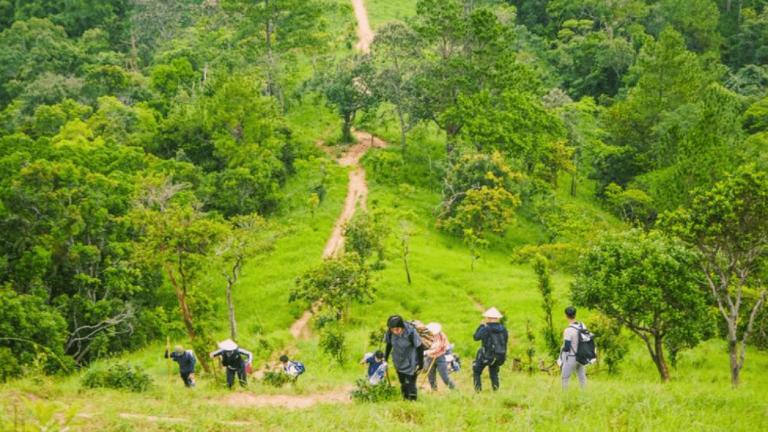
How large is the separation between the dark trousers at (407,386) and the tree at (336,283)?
15.2 meters

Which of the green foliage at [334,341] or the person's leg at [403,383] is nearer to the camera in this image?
the person's leg at [403,383]

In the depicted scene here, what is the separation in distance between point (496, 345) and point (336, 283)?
1512 cm

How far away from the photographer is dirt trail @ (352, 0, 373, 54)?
6538cm

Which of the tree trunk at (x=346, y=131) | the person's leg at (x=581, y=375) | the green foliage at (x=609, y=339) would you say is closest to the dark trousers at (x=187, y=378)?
the person's leg at (x=581, y=375)

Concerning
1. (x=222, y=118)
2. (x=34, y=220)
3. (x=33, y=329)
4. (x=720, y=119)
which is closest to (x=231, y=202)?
(x=222, y=118)

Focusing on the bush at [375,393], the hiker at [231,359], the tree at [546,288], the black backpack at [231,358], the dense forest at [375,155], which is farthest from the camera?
the tree at [546,288]

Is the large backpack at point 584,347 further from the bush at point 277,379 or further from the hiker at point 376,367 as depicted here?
the bush at point 277,379

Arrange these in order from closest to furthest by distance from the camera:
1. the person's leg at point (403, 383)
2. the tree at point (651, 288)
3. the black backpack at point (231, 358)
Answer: the person's leg at point (403, 383) → the black backpack at point (231, 358) → the tree at point (651, 288)

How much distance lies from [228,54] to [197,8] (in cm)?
2454

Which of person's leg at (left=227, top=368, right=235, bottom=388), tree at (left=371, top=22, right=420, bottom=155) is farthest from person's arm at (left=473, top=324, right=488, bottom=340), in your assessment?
tree at (left=371, top=22, right=420, bottom=155)

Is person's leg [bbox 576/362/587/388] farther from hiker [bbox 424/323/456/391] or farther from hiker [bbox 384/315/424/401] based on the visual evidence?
hiker [bbox 384/315/424/401]

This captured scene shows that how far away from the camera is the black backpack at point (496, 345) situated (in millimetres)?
14094

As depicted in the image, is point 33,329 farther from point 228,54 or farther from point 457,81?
point 228,54

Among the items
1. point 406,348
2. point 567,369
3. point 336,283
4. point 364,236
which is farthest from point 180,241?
point 567,369
